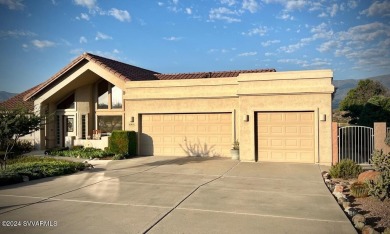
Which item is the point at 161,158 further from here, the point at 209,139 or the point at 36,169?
the point at 36,169

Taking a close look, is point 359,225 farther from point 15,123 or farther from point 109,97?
point 109,97

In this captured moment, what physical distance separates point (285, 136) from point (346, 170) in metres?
3.72

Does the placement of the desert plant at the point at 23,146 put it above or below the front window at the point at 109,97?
below

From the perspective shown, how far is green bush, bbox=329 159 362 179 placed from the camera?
36.6 ft

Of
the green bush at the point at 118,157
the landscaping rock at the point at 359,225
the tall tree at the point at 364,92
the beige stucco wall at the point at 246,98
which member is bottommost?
the landscaping rock at the point at 359,225

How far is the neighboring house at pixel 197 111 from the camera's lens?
14.3m

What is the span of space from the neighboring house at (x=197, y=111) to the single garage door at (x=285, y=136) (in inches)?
1.7

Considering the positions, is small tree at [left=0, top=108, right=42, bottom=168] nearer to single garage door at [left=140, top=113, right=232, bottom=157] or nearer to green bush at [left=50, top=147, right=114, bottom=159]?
green bush at [left=50, top=147, right=114, bottom=159]

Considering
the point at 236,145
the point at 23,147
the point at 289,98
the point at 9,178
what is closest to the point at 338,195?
the point at 289,98

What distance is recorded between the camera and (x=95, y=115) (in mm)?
20828

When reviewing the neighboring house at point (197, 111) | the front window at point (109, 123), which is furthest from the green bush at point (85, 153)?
the front window at point (109, 123)

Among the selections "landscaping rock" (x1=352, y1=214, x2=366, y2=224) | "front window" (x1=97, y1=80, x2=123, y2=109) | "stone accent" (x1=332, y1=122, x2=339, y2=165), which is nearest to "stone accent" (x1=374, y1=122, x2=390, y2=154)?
"stone accent" (x1=332, y1=122, x2=339, y2=165)

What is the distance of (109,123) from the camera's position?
2031cm

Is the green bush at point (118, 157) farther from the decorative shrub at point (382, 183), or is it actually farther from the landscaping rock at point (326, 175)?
the decorative shrub at point (382, 183)
